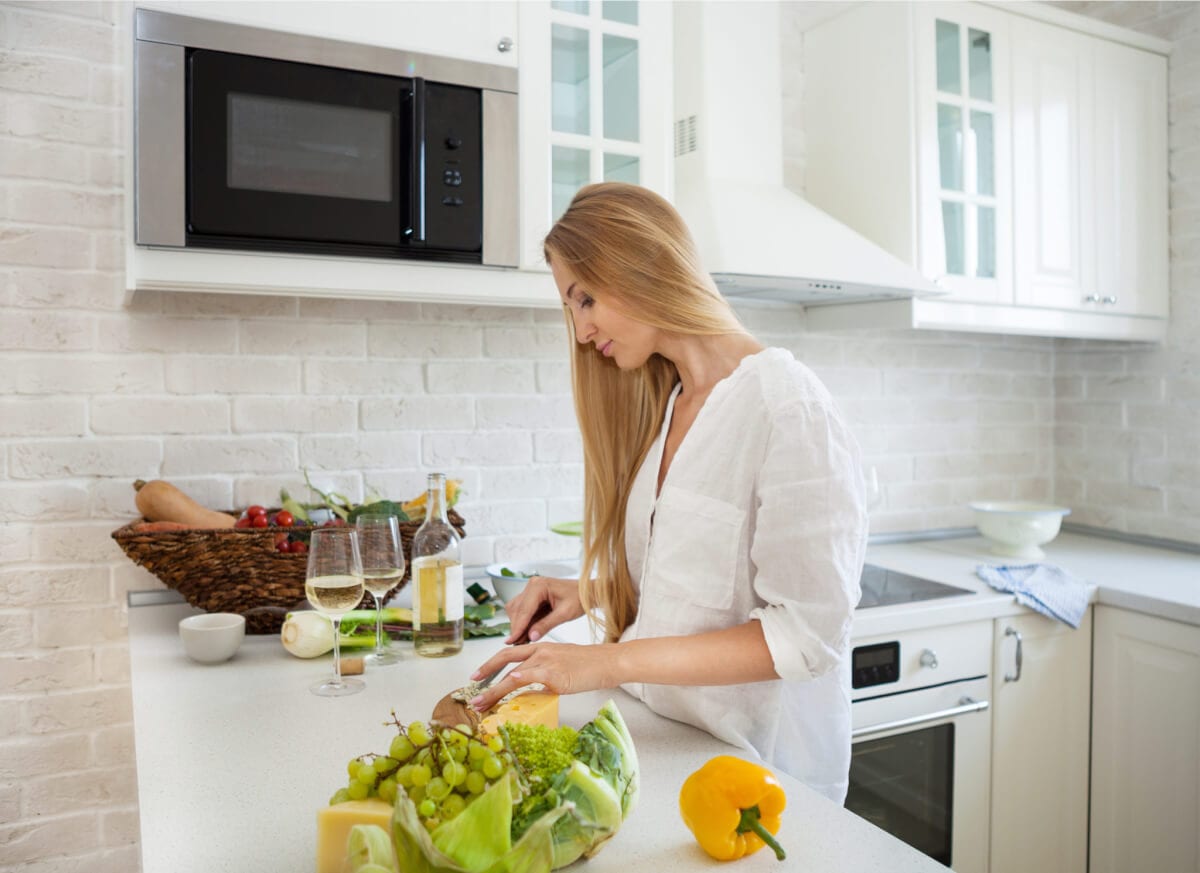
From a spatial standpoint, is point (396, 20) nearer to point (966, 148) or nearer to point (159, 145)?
point (159, 145)

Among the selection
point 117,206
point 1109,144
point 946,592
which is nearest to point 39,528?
point 117,206

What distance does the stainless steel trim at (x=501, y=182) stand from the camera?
5.96ft

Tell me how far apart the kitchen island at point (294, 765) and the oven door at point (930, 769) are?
0.86 m

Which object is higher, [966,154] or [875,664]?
[966,154]

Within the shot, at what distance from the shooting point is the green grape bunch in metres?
0.73

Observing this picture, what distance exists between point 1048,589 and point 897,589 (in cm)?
36

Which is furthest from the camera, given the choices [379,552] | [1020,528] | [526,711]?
[1020,528]

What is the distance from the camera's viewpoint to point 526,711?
104 centimetres

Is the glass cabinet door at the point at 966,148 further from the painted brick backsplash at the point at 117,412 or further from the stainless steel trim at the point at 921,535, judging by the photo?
the stainless steel trim at the point at 921,535

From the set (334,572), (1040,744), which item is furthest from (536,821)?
(1040,744)

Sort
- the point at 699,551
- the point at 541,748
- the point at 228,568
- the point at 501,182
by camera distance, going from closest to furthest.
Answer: the point at 541,748 < the point at 699,551 < the point at 228,568 < the point at 501,182

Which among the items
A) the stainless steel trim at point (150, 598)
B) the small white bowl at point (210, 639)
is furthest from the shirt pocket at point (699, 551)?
the stainless steel trim at point (150, 598)

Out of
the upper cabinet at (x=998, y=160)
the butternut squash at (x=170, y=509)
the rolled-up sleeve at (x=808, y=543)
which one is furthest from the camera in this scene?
the upper cabinet at (x=998, y=160)

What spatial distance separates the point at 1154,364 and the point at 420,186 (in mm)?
2298
